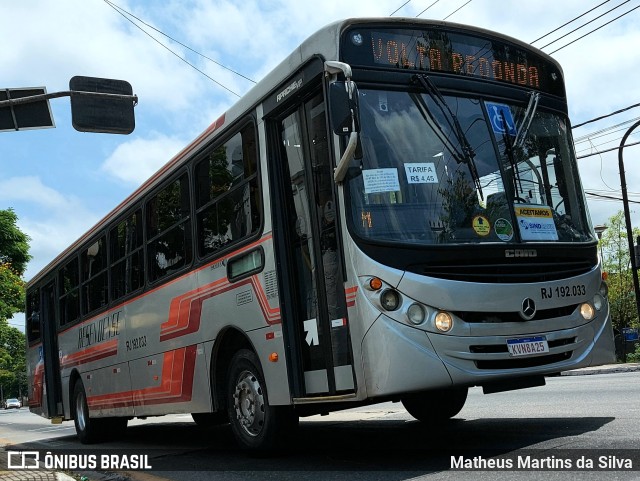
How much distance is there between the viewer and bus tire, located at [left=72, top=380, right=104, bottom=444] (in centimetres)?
1285

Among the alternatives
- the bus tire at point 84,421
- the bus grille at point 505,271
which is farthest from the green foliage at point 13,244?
the bus grille at point 505,271

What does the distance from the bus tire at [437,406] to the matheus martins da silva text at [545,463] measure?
284cm

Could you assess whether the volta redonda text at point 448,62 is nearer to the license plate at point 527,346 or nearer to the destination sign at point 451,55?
the destination sign at point 451,55

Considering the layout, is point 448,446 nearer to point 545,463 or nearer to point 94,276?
point 545,463

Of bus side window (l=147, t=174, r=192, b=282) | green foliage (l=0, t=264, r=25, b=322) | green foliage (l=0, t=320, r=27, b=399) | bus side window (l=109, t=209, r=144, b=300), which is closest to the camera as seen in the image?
bus side window (l=147, t=174, r=192, b=282)

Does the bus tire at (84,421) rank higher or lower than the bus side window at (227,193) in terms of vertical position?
lower

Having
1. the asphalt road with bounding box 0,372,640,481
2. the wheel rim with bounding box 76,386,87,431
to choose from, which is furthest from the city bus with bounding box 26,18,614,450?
the wheel rim with bounding box 76,386,87,431

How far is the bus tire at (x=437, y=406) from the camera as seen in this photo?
8.88 m

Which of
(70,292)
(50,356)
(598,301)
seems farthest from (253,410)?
(50,356)

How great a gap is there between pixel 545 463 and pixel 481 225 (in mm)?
1879

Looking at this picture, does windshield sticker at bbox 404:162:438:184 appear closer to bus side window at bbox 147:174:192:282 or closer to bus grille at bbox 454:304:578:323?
bus grille at bbox 454:304:578:323

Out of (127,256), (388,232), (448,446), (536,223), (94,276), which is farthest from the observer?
(94,276)

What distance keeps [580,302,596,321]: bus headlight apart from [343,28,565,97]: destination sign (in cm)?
210

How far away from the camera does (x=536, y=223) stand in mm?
6480
